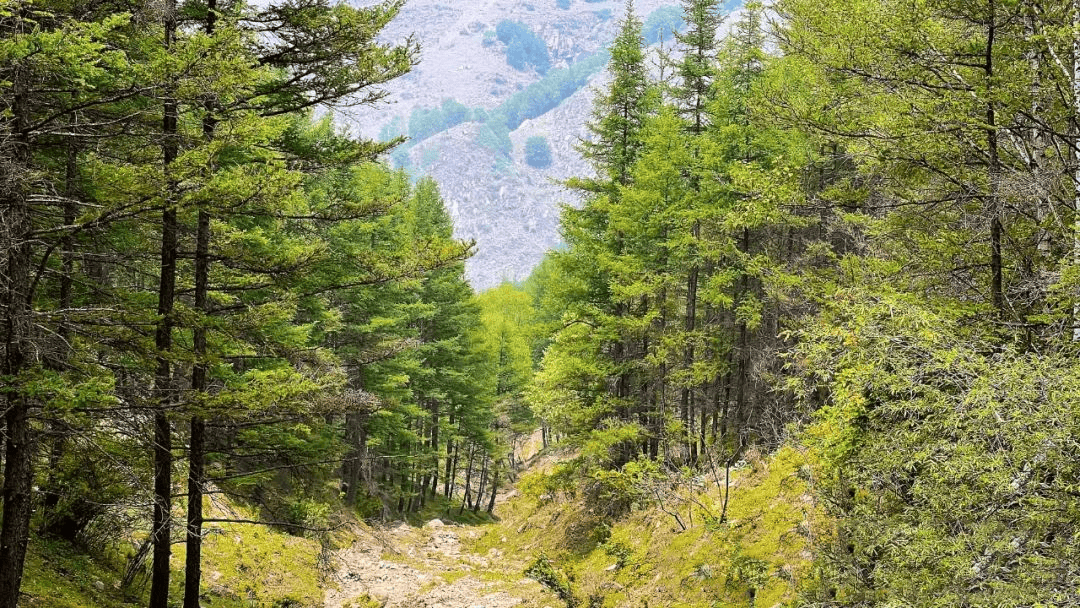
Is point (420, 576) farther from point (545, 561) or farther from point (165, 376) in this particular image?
point (165, 376)

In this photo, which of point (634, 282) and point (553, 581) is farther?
point (634, 282)

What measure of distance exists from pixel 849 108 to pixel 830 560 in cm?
587

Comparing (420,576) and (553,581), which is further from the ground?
(553,581)

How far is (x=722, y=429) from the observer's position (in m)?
21.0

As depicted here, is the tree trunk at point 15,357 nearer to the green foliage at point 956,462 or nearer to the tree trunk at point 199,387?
the tree trunk at point 199,387

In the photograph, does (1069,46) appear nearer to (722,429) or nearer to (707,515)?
(707,515)

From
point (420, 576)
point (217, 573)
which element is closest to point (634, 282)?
point (420, 576)

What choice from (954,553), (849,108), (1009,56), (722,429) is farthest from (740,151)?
(954,553)

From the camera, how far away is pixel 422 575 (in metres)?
19.0

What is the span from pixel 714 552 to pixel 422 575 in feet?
32.6

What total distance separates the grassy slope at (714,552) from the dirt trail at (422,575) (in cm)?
154

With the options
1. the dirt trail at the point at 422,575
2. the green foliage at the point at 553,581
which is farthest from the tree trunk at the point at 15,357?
the dirt trail at the point at 422,575

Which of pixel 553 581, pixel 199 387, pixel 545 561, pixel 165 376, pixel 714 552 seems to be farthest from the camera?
pixel 545 561

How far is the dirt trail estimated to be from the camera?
1537 cm
